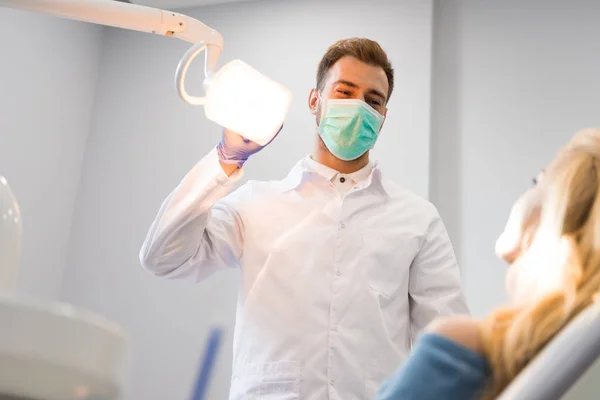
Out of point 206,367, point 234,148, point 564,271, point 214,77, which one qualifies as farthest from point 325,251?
point 206,367

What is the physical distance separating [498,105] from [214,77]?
1413 millimetres

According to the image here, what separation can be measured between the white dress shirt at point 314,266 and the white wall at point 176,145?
596 mm

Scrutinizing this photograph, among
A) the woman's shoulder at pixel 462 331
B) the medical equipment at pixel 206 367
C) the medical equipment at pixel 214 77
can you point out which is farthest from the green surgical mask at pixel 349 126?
the medical equipment at pixel 206 367

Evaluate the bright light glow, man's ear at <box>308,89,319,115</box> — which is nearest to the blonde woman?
the bright light glow

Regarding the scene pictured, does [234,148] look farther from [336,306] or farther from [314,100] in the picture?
[314,100]

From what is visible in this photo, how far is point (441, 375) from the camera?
871mm

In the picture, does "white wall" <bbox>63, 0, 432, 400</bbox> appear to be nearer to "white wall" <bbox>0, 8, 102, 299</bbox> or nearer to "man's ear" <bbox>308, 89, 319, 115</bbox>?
"white wall" <bbox>0, 8, 102, 299</bbox>

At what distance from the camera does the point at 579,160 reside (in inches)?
38.8

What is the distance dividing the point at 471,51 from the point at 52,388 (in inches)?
92.9

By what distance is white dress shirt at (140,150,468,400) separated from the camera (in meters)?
1.66

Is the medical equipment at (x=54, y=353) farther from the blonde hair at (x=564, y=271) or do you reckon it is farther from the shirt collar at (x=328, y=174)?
the shirt collar at (x=328, y=174)

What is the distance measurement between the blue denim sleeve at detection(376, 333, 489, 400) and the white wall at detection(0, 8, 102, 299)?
1963mm

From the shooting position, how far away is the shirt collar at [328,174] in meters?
1.95

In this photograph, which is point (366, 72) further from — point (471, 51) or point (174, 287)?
point (174, 287)
